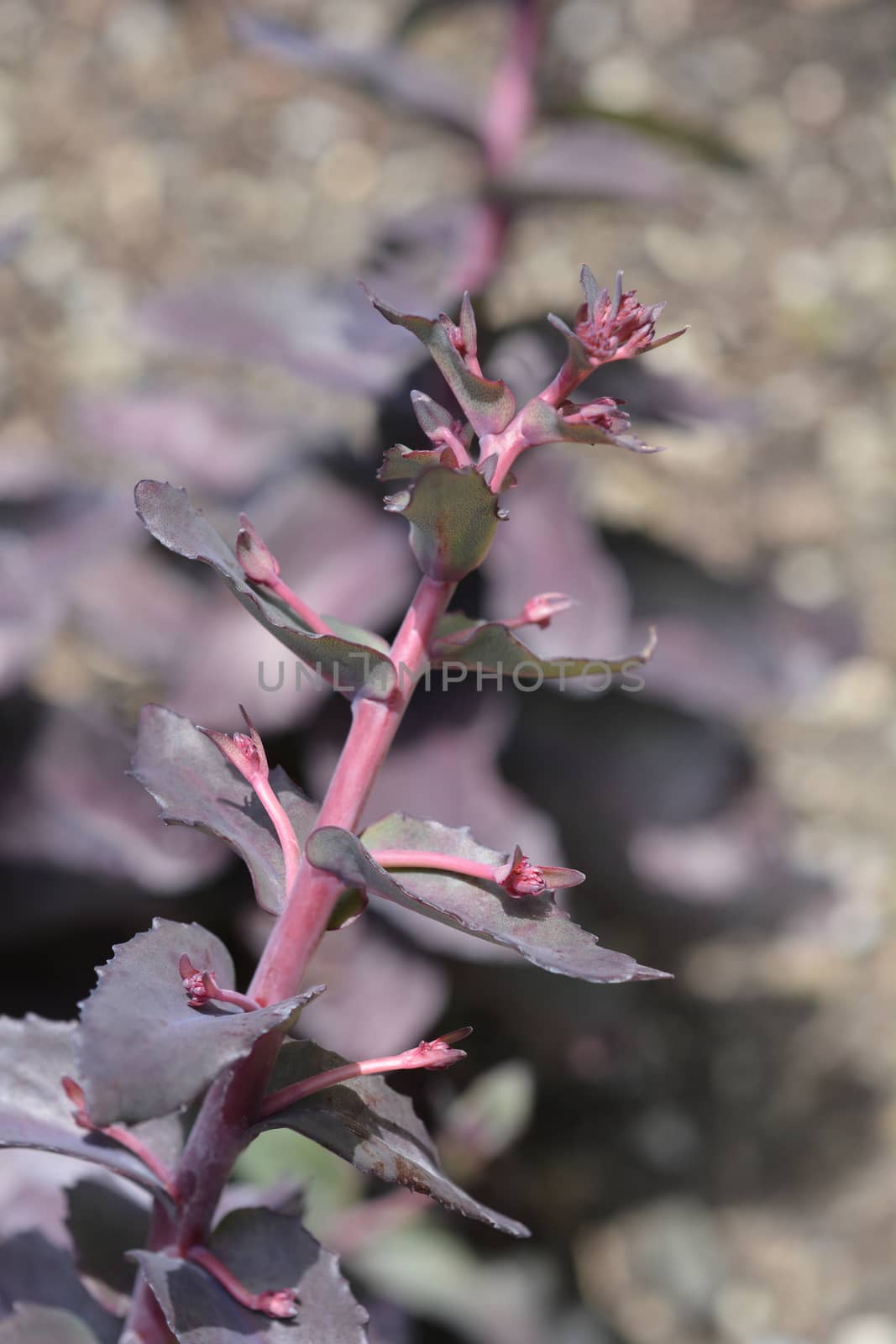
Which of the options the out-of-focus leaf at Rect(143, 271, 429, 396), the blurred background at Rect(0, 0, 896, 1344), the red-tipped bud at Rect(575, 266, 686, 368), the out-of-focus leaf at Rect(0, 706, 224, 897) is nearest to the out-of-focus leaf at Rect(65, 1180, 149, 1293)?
the blurred background at Rect(0, 0, 896, 1344)

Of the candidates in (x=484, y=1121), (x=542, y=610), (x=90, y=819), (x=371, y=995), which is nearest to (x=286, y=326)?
(x=90, y=819)

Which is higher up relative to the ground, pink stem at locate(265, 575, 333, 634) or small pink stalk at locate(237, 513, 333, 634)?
small pink stalk at locate(237, 513, 333, 634)

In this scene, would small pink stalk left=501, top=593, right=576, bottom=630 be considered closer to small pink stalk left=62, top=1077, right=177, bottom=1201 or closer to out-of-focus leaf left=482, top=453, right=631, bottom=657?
small pink stalk left=62, top=1077, right=177, bottom=1201

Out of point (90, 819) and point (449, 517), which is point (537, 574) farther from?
point (449, 517)

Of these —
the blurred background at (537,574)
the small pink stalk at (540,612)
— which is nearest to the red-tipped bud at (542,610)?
the small pink stalk at (540,612)

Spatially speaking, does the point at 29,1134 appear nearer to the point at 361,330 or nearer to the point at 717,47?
the point at 361,330
